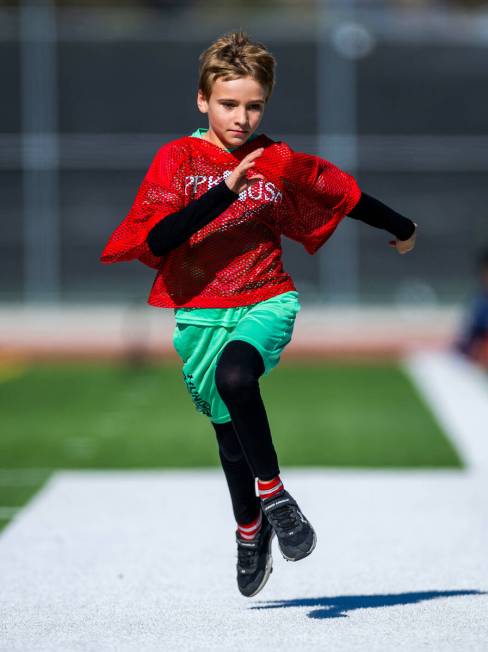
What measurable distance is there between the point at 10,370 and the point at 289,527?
38.7ft

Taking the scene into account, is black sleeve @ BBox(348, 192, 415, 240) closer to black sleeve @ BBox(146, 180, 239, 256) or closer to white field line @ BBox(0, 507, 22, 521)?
black sleeve @ BBox(146, 180, 239, 256)

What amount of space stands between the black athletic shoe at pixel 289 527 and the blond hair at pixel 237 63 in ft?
4.18

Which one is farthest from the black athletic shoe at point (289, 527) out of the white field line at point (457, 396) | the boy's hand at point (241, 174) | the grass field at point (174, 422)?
the white field line at point (457, 396)

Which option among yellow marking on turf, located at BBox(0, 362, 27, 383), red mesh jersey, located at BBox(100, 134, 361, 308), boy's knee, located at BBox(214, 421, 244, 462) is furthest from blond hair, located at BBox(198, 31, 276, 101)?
yellow marking on turf, located at BBox(0, 362, 27, 383)

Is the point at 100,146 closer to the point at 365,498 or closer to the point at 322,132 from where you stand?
the point at 322,132

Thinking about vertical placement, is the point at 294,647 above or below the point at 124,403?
above

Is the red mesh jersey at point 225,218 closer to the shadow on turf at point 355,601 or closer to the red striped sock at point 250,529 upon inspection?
the red striped sock at point 250,529

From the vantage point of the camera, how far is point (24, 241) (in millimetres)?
19438

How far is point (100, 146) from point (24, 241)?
172cm

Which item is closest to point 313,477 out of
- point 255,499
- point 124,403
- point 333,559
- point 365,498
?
point 365,498

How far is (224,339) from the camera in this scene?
448cm

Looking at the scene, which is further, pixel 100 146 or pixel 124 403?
pixel 100 146

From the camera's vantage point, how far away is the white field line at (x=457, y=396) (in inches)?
363

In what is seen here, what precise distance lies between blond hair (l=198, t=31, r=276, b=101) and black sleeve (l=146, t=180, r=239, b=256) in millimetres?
363
